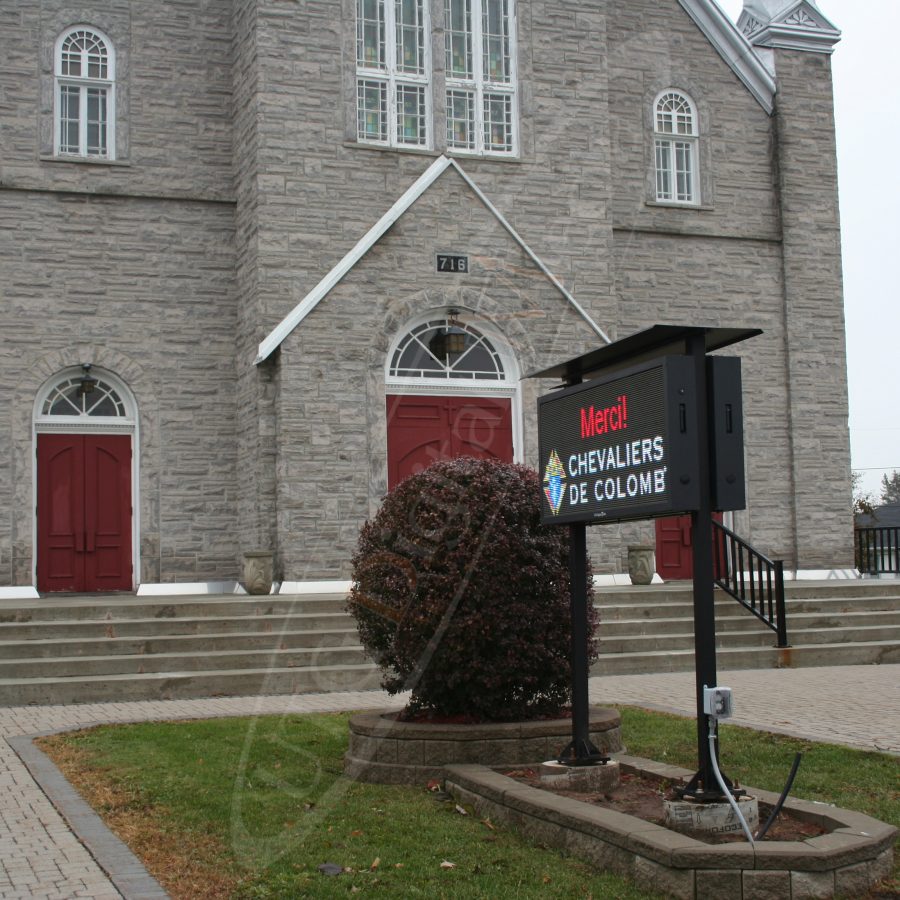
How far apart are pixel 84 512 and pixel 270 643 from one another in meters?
5.62

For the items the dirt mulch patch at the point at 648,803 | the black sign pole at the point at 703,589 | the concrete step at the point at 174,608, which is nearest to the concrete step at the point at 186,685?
the concrete step at the point at 174,608

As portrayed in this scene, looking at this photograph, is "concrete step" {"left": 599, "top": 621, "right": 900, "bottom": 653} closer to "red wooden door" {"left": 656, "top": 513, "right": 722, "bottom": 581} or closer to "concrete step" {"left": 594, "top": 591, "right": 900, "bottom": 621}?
"concrete step" {"left": 594, "top": 591, "right": 900, "bottom": 621}

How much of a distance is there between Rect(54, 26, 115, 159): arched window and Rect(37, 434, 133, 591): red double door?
14.1 ft

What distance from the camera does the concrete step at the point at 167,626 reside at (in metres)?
14.2

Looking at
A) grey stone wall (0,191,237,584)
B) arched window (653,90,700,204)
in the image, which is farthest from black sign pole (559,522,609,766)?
arched window (653,90,700,204)

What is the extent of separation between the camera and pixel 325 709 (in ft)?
39.2

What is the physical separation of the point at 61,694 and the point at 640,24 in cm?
1470

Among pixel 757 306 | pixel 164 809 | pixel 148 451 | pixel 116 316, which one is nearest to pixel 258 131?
pixel 116 316

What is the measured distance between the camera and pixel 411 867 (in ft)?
20.0

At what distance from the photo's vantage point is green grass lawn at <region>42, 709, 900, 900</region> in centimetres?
589

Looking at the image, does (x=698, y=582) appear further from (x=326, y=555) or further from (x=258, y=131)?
(x=258, y=131)

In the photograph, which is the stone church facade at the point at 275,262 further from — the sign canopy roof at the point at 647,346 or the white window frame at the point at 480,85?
the sign canopy roof at the point at 647,346

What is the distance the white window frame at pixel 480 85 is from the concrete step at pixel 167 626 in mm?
7877

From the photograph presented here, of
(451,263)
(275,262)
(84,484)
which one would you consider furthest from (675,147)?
(84,484)
